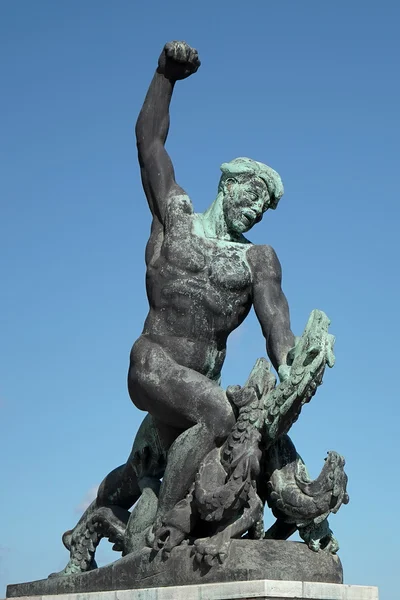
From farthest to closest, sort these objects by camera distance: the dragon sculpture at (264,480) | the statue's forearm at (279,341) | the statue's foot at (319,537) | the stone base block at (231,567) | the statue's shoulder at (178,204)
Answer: the statue's shoulder at (178,204) < the statue's forearm at (279,341) < the statue's foot at (319,537) < the dragon sculpture at (264,480) < the stone base block at (231,567)

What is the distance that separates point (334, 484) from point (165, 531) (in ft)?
4.06

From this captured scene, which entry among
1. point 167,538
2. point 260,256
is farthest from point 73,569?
point 260,256

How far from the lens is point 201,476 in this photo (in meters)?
8.55

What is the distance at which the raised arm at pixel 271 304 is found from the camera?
8.95 meters

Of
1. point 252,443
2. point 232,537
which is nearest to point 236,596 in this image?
point 232,537

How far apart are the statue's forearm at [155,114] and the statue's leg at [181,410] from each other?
1.81 metres

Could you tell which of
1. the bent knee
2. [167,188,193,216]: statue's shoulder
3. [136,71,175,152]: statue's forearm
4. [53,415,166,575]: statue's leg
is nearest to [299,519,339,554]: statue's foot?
the bent knee

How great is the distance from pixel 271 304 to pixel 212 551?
1.95m

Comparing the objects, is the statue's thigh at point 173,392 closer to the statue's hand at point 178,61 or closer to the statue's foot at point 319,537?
the statue's foot at point 319,537

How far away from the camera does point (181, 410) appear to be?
29.0ft

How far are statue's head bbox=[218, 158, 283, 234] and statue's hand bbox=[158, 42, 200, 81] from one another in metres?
0.94

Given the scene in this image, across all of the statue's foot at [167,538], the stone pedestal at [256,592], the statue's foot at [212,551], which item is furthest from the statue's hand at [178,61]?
the stone pedestal at [256,592]

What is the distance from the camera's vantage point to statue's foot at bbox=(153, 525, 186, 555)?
27.9 ft

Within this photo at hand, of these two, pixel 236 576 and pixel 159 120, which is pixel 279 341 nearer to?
pixel 236 576
